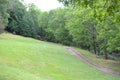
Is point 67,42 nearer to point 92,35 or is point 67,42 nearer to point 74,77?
point 92,35

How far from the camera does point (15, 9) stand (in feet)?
258

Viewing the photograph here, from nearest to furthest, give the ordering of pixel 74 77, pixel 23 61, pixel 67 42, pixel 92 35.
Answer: pixel 74 77 < pixel 23 61 < pixel 92 35 < pixel 67 42

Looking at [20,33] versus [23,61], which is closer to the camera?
[23,61]

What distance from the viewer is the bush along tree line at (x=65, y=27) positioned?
132 ft

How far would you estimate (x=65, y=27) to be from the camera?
66438 mm

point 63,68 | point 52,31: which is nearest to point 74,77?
point 63,68

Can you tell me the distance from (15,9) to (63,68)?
52.7 meters

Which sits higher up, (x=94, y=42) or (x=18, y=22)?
(x=18, y=22)

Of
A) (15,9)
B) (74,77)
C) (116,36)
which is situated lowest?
(74,77)

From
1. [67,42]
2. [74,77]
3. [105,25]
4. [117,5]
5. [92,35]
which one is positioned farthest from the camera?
[67,42]

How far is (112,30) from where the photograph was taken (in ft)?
129

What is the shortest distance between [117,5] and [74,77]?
16.7 meters

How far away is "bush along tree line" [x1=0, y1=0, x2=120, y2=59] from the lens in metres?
40.2

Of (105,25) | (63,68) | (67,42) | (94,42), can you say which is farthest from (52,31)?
(63,68)
